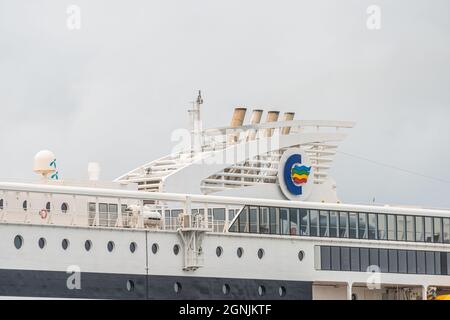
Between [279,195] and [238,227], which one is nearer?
[238,227]

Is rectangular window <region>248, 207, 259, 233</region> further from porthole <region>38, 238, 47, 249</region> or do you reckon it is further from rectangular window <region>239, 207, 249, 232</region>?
porthole <region>38, 238, 47, 249</region>

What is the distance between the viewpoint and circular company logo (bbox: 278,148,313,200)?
366ft

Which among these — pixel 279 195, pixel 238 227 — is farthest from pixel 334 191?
pixel 238 227

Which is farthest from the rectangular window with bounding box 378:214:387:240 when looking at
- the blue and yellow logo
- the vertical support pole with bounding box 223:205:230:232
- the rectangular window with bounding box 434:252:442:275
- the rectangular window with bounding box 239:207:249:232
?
the vertical support pole with bounding box 223:205:230:232

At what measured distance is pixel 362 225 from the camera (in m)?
108

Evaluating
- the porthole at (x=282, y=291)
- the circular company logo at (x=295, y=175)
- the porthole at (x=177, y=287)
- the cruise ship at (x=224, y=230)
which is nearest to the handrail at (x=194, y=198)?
the cruise ship at (x=224, y=230)

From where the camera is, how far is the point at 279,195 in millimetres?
111375

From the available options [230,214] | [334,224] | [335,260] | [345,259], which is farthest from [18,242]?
[345,259]

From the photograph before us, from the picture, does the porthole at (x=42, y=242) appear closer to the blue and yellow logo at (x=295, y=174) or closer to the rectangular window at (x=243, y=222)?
the rectangular window at (x=243, y=222)

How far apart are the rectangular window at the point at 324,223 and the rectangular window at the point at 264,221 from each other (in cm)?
350

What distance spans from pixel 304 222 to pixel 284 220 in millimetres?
1313
